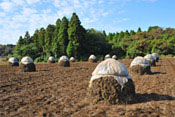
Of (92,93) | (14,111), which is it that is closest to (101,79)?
(92,93)

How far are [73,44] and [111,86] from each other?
3286 centimetres

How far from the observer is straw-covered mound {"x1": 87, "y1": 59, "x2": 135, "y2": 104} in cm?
592

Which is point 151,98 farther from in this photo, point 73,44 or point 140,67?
point 73,44

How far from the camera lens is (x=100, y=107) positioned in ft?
18.9

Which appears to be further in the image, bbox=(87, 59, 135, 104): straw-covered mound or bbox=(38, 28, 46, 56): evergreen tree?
bbox=(38, 28, 46, 56): evergreen tree

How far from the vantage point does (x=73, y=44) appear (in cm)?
3825

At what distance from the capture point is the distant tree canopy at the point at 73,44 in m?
39.1

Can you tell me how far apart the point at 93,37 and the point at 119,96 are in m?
42.7

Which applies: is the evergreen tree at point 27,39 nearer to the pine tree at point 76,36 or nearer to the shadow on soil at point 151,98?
the pine tree at point 76,36

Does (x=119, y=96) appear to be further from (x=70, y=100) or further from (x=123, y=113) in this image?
(x=70, y=100)

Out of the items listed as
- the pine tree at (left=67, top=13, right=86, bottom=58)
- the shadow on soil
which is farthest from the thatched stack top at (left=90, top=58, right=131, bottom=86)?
the pine tree at (left=67, top=13, right=86, bottom=58)

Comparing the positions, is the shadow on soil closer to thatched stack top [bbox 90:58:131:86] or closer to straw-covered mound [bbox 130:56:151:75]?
thatched stack top [bbox 90:58:131:86]

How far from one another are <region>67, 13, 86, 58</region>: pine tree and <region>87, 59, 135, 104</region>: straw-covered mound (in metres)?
32.0

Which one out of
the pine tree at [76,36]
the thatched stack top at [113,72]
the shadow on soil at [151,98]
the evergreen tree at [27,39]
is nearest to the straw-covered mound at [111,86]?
the thatched stack top at [113,72]
